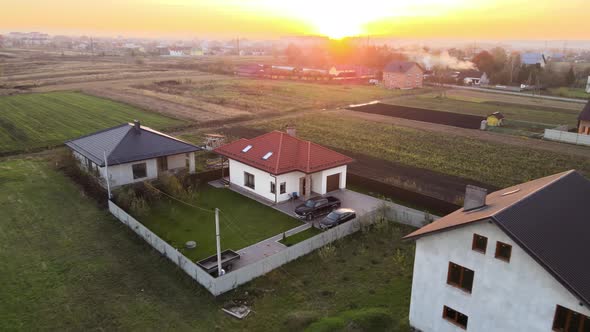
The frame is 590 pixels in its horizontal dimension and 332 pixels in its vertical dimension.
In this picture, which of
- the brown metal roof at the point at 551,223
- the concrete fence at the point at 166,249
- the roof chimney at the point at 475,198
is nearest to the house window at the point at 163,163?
the concrete fence at the point at 166,249

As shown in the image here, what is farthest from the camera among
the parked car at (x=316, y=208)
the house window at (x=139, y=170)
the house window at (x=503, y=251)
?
the house window at (x=139, y=170)

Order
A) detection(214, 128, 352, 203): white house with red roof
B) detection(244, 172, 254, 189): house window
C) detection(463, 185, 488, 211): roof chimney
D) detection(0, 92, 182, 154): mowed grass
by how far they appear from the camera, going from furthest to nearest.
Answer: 1. detection(0, 92, 182, 154): mowed grass
2. detection(244, 172, 254, 189): house window
3. detection(214, 128, 352, 203): white house with red roof
4. detection(463, 185, 488, 211): roof chimney

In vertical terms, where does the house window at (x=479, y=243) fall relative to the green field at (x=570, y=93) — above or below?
below

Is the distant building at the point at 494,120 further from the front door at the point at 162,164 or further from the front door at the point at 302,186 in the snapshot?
the front door at the point at 162,164

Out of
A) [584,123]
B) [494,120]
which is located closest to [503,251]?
[584,123]

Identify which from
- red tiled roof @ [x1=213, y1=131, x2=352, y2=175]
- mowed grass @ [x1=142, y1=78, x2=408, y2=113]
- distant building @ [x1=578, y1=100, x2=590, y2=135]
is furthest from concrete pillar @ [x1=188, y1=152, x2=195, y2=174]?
distant building @ [x1=578, y1=100, x2=590, y2=135]

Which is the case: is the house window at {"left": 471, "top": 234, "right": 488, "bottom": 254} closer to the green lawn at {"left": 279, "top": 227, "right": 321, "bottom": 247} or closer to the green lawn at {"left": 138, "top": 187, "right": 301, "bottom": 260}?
the green lawn at {"left": 279, "top": 227, "right": 321, "bottom": 247}

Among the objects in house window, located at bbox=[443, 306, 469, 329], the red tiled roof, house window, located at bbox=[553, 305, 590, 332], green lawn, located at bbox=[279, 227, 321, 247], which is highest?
the red tiled roof

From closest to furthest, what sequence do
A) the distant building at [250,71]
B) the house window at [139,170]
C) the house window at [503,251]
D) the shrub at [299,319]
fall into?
1. the house window at [503,251]
2. the shrub at [299,319]
3. the house window at [139,170]
4. the distant building at [250,71]
